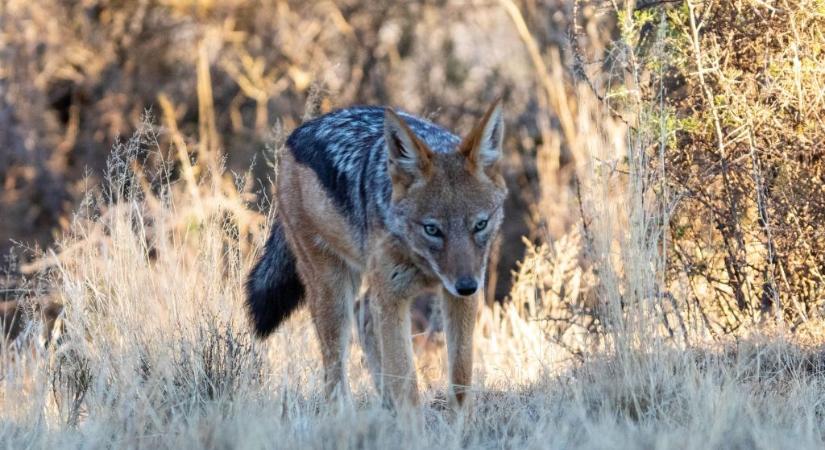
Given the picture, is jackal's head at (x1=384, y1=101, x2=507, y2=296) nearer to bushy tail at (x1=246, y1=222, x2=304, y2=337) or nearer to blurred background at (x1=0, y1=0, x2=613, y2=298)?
bushy tail at (x1=246, y1=222, x2=304, y2=337)

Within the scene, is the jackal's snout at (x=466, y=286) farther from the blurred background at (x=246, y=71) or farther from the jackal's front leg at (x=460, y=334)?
the blurred background at (x=246, y=71)

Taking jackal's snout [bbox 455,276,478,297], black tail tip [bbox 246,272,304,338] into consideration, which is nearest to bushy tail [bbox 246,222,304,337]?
black tail tip [bbox 246,272,304,338]

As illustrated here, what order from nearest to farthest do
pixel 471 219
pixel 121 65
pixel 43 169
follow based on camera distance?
1. pixel 471 219
2. pixel 43 169
3. pixel 121 65

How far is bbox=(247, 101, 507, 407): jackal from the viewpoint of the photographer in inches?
202

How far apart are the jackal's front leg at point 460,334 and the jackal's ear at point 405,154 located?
58 cm

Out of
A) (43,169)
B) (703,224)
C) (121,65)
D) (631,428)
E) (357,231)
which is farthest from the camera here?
(121,65)

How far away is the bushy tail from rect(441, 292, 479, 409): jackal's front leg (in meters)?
1.08

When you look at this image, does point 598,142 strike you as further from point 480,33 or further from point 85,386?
point 480,33

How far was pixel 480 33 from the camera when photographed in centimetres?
1459

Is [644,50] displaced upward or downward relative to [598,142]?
upward

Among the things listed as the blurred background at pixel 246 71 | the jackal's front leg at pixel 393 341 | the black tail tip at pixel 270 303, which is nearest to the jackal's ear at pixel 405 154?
the jackal's front leg at pixel 393 341

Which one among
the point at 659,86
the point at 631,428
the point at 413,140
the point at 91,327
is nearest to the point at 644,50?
the point at 659,86

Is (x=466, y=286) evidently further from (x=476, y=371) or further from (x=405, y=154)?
(x=476, y=371)

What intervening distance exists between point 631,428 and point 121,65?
11.0 m
